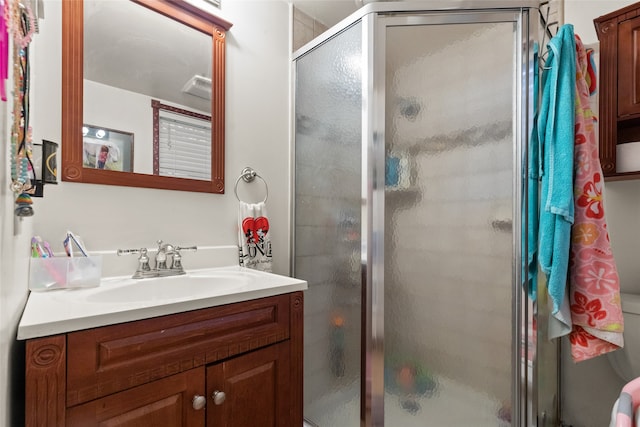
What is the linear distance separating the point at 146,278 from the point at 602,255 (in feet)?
5.17

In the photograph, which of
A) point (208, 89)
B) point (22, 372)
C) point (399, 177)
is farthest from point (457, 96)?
point (22, 372)

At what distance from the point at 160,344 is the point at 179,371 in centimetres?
8

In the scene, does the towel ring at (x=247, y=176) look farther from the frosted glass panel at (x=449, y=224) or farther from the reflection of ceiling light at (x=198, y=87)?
the frosted glass panel at (x=449, y=224)

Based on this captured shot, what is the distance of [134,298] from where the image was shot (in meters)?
1.03

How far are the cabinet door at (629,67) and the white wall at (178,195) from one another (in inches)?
58.1

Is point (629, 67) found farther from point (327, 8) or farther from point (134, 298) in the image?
point (134, 298)

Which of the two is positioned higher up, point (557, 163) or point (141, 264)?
point (557, 163)

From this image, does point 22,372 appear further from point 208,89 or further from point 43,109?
point 208,89

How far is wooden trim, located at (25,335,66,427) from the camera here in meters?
0.58

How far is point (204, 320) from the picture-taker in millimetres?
816

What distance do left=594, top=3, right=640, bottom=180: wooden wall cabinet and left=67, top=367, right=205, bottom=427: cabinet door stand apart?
5.83ft

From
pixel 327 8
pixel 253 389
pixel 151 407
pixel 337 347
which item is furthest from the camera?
pixel 327 8

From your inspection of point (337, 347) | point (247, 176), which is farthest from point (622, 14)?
point (337, 347)

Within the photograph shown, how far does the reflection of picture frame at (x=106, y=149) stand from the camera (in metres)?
1.10
